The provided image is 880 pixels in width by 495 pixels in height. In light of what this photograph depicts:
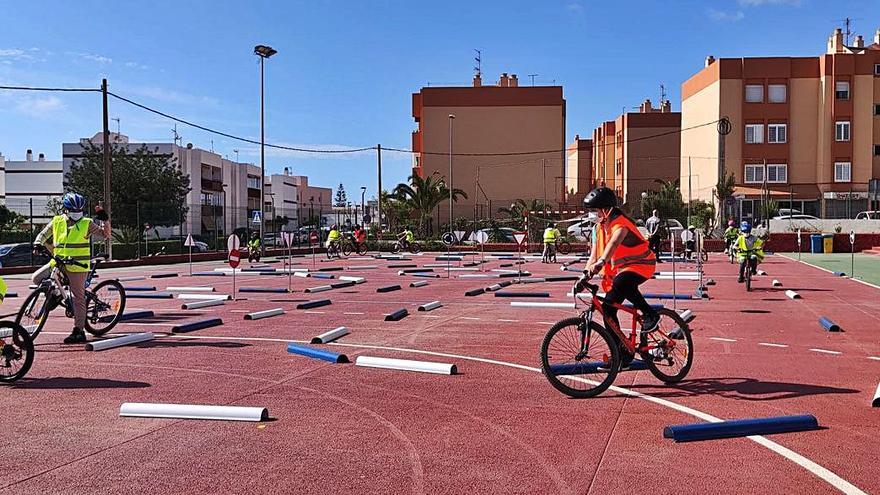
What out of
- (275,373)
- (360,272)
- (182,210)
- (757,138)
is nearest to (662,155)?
(757,138)

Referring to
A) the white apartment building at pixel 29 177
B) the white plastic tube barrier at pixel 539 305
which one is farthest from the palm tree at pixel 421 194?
the white apartment building at pixel 29 177

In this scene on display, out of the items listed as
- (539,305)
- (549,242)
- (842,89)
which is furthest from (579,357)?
(842,89)

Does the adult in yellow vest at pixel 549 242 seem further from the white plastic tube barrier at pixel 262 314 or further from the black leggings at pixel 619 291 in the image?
the black leggings at pixel 619 291

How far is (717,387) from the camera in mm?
7430

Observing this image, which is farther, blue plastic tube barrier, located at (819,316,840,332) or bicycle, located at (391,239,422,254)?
bicycle, located at (391,239,422,254)

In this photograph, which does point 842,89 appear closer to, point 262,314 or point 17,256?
point 17,256

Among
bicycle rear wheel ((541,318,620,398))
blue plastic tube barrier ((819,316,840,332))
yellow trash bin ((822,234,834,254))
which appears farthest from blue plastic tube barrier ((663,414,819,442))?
yellow trash bin ((822,234,834,254))

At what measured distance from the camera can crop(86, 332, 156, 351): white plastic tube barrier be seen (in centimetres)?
970

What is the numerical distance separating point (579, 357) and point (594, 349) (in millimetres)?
156

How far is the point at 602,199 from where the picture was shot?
7211mm

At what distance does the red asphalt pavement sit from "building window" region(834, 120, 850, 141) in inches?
2205

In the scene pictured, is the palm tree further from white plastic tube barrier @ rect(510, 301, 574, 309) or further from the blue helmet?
the blue helmet

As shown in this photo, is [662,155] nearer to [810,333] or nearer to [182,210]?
[182,210]

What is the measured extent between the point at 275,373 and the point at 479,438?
3159mm
